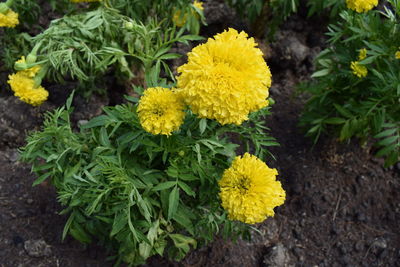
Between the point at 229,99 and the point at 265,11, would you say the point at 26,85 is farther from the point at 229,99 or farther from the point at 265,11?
the point at 265,11

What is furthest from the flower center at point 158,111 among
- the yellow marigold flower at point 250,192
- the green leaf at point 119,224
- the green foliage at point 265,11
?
the green foliage at point 265,11

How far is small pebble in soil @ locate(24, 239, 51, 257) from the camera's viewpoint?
2256mm

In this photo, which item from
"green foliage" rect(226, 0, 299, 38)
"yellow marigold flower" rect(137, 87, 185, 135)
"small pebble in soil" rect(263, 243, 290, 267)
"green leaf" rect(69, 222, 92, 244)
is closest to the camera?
"yellow marigold flower" rect(137, 87, 185, 135)

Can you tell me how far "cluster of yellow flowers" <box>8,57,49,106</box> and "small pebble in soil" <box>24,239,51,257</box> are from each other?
82cm

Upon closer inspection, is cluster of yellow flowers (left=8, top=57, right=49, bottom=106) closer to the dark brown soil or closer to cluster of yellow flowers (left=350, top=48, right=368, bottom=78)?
the dark brown soil

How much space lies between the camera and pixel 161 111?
5.17ft

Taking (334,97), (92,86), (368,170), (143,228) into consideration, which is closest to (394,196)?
(368,170)

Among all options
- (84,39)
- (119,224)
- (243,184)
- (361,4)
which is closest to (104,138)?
(119,224)

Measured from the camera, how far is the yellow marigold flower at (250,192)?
1.59 metres

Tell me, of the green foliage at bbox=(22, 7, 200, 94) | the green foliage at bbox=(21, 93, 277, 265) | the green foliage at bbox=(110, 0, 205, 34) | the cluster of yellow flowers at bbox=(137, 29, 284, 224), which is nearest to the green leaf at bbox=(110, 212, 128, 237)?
the green foliage at bbox=(21, 93, 277, 265)

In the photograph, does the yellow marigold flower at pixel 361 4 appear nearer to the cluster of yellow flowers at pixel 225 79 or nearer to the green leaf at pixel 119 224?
the cluster of yellow flowers at pixel 225 79

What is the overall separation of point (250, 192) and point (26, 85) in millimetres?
1566

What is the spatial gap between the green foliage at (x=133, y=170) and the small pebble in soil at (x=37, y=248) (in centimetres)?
35

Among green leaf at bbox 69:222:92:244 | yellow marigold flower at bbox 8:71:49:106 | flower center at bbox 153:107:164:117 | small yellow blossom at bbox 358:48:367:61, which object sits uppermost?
flower center at bbox 153:107:164:117
